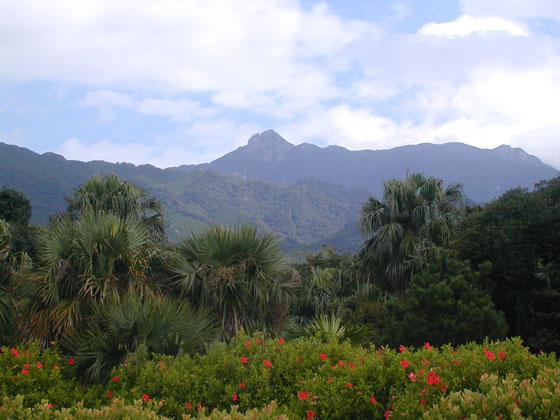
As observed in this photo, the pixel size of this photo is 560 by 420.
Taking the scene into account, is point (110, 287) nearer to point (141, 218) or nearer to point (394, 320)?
point (394, 320)

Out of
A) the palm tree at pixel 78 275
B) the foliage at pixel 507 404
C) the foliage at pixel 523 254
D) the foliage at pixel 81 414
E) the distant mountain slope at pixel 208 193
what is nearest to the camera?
the foliage at pixel 507 404

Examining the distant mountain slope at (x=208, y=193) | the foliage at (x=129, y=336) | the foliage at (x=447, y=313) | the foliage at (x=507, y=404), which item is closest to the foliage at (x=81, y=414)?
the foliage at (x=507, y=404)

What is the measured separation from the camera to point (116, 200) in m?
14.9

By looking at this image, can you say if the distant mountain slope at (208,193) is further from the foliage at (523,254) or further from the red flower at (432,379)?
the red flower at (432,379)

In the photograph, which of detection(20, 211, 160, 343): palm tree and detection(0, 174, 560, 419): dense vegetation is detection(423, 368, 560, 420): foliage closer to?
detection(0, 174, 560, 419): dense vegetation

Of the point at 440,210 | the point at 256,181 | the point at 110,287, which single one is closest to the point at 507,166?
the point at 256,181

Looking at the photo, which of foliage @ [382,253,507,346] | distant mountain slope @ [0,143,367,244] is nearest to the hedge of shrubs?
foliage @ [382,253,507,346]

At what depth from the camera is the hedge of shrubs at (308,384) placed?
3105 mm

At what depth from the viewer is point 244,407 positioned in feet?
14.3

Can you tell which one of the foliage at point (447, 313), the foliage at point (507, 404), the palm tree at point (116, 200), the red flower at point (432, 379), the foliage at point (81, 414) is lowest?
the foliage at point (447, 313)

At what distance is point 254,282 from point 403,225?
7.89 m

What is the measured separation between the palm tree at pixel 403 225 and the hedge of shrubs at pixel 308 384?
9433 millimetres

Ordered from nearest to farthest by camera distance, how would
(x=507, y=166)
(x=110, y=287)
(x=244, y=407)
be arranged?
(x=244, y=407)
(x=110, y=287)
(x=507, y=166)

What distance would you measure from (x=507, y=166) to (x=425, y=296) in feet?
621
